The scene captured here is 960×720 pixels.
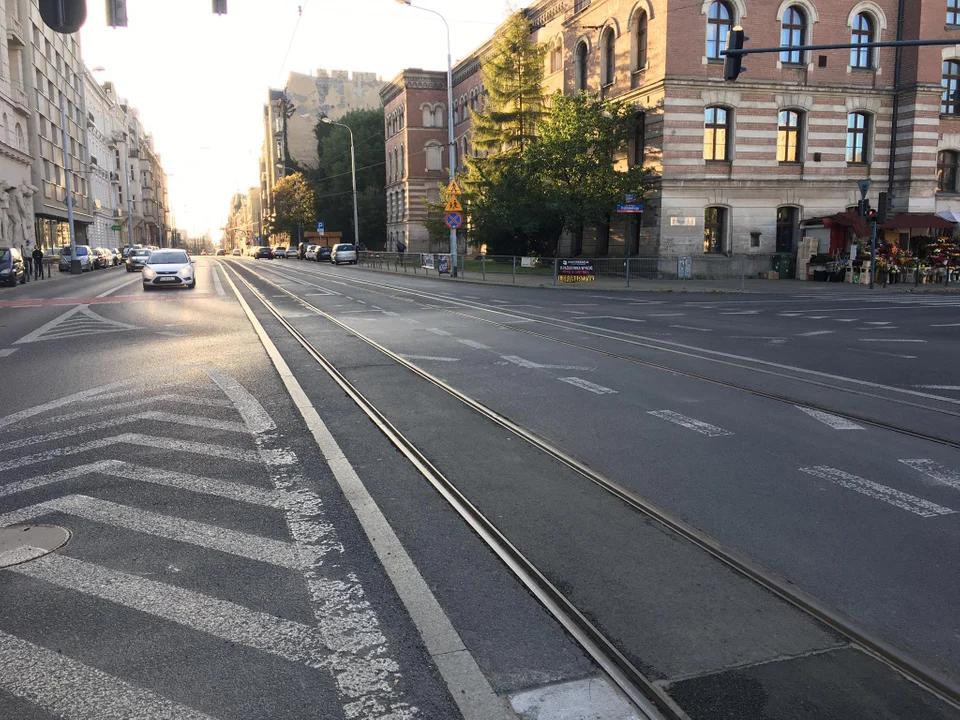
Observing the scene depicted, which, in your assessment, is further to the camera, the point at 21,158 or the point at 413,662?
the point at 21,158

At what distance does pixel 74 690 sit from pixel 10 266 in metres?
36.5

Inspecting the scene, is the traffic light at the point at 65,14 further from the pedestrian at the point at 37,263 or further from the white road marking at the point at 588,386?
the pedestrian at the point at 37,263

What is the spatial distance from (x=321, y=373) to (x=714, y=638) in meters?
7.63

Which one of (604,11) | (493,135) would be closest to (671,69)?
(604,11)

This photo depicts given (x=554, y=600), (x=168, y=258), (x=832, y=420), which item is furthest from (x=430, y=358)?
(x=168, y=258)

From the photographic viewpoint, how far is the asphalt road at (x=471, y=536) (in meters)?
3.13

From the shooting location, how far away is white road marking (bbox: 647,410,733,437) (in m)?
7.10

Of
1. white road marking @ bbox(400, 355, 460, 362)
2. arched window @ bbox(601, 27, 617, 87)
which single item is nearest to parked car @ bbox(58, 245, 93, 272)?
arched window @ bbox(601, 27, 617, 87)

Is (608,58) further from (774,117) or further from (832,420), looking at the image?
(832,420)

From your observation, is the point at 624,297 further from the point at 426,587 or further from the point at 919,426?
the point at 426,587

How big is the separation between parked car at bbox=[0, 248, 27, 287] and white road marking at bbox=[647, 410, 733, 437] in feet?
113

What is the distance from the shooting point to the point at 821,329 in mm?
15797

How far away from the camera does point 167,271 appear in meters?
28.7

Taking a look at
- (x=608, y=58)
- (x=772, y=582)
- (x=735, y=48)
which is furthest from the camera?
(x=608, y=58)
